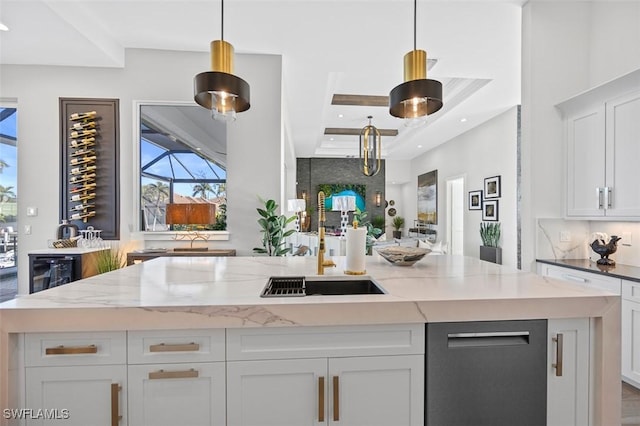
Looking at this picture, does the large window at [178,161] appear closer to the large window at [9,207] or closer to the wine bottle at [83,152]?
the wine bottle at [83,152]

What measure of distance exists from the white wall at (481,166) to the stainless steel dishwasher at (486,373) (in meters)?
4.51

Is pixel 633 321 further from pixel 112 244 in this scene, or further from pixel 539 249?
pixel 112 244

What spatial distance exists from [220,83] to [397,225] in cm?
958

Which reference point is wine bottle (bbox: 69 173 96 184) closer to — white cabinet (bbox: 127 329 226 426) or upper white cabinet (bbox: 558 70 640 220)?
white cabinet (bbox: 127 329 226 426)

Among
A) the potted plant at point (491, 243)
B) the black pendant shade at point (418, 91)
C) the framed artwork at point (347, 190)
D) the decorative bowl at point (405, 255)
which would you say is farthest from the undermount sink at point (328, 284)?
the framed artwork at point (347, 190)

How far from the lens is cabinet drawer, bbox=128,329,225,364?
1.13 meters

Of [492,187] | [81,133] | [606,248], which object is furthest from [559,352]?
[492,187]

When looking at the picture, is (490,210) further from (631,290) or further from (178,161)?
(178,161)

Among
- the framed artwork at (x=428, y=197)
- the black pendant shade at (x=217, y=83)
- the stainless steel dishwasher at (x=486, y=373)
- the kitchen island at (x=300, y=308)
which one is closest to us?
the kitchen island at (x=300, y=308)

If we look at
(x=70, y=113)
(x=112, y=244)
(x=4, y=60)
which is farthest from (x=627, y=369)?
(x=4, y=60)

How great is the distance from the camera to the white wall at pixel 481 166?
5.29m

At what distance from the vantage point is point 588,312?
4.08 ft

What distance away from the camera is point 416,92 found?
1616 millimetres

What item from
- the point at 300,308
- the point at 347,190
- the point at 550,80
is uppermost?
the point at 550,80
